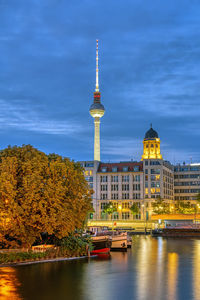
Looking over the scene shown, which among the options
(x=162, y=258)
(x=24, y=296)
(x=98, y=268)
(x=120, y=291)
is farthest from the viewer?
(x=162, y=258)

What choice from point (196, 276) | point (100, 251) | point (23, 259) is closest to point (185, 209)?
point (100, 251)

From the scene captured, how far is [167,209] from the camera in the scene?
177 metres

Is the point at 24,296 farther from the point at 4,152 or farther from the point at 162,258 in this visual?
the point at 162,258

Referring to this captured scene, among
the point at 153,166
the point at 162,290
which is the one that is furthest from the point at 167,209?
the point at 162,290

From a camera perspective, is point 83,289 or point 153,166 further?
point 153,166

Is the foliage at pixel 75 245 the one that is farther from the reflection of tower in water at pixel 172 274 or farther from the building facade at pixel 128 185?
the building facade at pixel 128 185

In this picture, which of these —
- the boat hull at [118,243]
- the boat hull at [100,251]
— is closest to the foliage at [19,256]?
the boat hull at [100,251]

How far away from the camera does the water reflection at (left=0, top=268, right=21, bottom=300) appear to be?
103ft

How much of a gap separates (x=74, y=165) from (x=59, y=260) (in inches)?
573

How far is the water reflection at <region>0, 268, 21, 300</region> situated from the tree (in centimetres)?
634

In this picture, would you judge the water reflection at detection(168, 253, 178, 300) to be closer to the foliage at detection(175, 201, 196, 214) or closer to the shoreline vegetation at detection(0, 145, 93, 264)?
the shoreline vegetation at detection(0, 145, 93, 264)

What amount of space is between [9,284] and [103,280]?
29.3 feet

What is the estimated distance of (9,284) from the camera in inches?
1400

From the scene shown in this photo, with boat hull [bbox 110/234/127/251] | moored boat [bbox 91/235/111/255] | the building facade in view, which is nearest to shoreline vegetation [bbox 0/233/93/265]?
moored boat [bbox 91/235/111/255]
